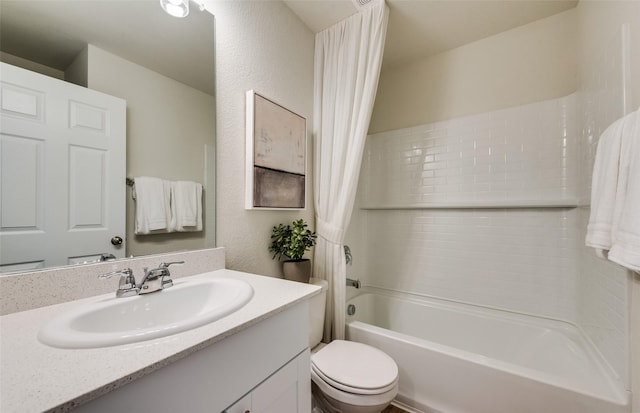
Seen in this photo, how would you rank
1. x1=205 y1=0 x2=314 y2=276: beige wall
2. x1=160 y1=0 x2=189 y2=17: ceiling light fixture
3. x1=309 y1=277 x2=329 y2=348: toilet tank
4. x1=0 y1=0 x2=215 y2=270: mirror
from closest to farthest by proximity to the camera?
1. x1=0 y1=0 x2=215 y2=270: mirror
2. x1=160 y1=0 x2=189 y2=17: ceiling light fixture
3. x1=205 y1=0 x2=314 y2=276: beige wall
4. x1=309 y1=277 x2=329 y2=348: toilet tank

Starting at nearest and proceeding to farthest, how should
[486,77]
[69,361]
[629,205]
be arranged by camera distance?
[69,361] < [629,205] < [486,77]

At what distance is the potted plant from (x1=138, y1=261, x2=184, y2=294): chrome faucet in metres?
0.64

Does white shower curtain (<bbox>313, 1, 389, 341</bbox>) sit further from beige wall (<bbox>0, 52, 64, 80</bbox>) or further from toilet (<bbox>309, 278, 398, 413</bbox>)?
beige wall (<bbox>0, 52, 64, 80</bbox>)

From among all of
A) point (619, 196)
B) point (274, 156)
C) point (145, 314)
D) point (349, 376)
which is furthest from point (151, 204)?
point (619, 196)

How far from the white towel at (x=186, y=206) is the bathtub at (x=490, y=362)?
45.4 inches

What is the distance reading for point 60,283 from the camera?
748 millimetres

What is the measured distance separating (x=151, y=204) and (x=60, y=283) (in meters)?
0.35

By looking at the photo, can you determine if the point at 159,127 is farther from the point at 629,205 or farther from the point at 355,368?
the point at 629,205

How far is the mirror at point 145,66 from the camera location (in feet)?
2.47

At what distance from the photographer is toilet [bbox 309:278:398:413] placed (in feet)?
3.50

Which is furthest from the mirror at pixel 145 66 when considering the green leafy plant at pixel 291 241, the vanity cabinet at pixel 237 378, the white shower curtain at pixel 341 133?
the white shower curtain at pixel 341 133

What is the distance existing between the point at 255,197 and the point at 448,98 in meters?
1.78

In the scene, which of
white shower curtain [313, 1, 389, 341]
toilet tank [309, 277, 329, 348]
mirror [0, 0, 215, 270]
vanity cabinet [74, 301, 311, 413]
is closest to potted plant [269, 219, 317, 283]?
toilet tank [309, 277, 329, 348]

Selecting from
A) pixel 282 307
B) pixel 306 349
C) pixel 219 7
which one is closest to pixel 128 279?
pixel 282 307
